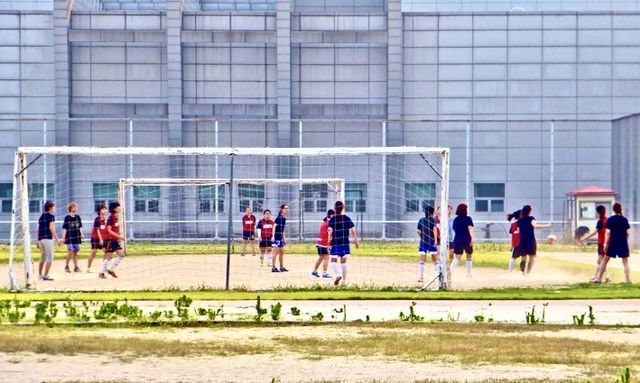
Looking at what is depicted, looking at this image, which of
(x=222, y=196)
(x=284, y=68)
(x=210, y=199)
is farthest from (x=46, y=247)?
(x=284, y=68)

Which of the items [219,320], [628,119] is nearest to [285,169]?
[628,119]

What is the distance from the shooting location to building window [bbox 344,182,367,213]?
55.5 m

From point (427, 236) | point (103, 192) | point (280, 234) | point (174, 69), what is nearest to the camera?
point (427, 236)

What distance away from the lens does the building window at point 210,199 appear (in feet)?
174

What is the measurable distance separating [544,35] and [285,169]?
523 inches

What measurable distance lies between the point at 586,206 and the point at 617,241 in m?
26.7

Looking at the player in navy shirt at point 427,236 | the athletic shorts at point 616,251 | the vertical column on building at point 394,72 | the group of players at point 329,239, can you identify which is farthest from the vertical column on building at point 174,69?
the athletic shorts at point 616,251

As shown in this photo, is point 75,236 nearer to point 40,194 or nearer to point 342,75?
point 40,194

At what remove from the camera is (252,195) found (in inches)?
2142

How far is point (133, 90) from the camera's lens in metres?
59.9

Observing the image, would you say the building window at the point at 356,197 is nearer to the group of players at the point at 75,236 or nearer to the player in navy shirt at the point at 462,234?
the group of players at the point at 75,236

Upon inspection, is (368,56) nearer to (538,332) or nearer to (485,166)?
(485,166)

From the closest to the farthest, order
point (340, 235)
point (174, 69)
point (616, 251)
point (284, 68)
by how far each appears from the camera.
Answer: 1. point (340, 235)
2. point (616, 251)
3. point (174, 69)
4. point (284, 68)

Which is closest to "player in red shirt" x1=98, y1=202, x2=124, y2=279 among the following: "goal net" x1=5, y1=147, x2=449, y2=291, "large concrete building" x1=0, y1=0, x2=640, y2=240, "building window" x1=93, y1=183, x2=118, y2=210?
"goal net" x1=5, y1=147, x2=449, y2=291
